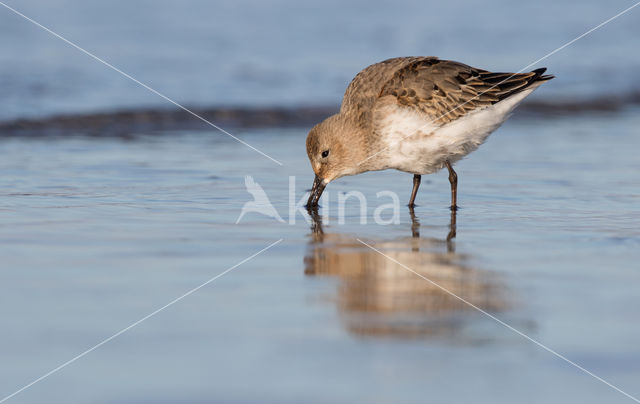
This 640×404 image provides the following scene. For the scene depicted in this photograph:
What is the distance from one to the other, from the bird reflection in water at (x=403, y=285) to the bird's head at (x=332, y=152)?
107cm

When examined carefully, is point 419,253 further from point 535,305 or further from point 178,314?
point 178,314

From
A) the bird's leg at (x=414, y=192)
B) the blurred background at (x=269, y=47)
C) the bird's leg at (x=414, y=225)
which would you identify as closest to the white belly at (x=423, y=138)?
the bird's leg at (x=414, y=192)

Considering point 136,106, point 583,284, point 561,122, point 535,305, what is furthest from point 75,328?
point 561,122

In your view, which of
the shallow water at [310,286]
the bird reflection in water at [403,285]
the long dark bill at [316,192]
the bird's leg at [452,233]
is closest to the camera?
the shallow water at [310,286]

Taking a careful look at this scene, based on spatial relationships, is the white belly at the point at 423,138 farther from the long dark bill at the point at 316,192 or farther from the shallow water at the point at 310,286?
the long dark bill at the point at 316,192

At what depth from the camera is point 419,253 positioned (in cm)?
551

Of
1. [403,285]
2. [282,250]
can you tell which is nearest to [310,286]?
[403,285]

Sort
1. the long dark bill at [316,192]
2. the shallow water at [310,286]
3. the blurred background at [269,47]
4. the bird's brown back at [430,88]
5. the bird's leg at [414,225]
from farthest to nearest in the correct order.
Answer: the blurred background at [269,47]
the long dark bill at [316,192]
the bird's brown back at [430,88]
the bird's leg at [414,225]
the shallow water at [310,286]

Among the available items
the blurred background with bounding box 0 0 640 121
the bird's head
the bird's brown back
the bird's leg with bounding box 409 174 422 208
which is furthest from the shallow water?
the blurred background with bounding box 0 0 640 121

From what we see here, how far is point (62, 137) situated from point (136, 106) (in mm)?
1844

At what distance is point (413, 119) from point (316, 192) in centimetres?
98

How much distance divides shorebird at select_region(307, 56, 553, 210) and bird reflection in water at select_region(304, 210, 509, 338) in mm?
895

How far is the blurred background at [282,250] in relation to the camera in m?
3.49

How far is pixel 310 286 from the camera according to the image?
473 centimetres
